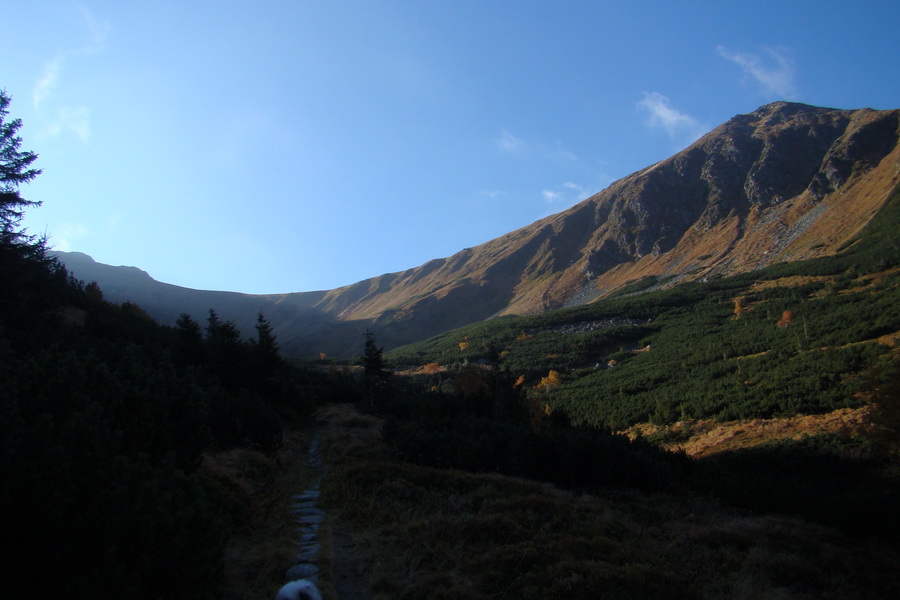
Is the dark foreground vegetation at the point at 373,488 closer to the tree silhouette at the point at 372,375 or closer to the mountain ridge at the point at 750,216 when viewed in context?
the tree silhouette at the point at 372,375

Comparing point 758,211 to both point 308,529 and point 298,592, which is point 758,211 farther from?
point 298,592

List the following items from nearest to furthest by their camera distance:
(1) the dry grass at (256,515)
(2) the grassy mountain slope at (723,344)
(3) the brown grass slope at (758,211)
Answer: (1) the dry grass at (256,515)
(2) the grassy mountain slope at (723,344)
(3) the brown grass slope at (758,211)

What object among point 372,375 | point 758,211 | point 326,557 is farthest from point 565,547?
point 758,211

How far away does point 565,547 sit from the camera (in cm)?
778

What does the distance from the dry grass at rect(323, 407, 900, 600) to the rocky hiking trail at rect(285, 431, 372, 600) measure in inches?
8.7

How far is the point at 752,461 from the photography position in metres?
29.6

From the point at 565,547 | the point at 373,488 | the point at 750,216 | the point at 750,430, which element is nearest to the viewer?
the point at 565,547

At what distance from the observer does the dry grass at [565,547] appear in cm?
660

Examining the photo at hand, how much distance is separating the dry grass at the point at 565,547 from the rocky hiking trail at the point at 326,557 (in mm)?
220

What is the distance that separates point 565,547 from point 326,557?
3803mm

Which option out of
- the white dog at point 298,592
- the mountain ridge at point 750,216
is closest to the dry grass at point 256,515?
the white dog at point 298,592

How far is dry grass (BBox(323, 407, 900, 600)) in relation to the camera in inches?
260

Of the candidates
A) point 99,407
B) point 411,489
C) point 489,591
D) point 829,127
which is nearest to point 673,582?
point 489,591

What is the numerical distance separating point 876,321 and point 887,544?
59.0 metres
